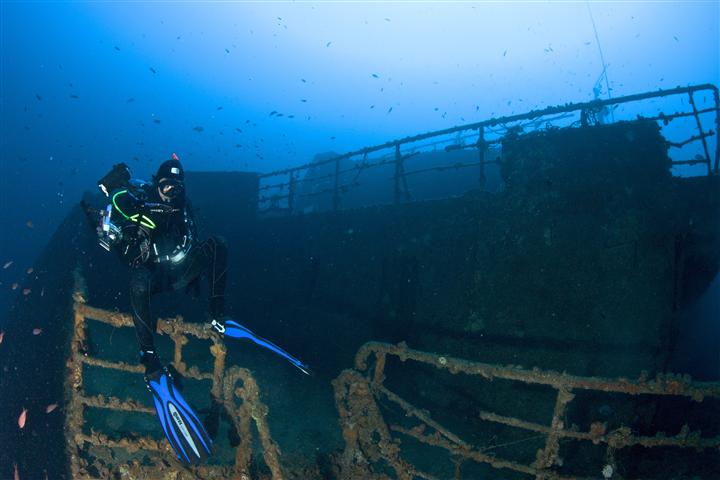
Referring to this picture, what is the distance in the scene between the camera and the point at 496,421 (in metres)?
3.50

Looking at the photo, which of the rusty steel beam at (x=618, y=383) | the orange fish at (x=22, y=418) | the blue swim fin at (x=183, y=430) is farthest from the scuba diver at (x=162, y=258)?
the orange fish at (x=22, y=418)

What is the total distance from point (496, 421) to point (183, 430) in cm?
284

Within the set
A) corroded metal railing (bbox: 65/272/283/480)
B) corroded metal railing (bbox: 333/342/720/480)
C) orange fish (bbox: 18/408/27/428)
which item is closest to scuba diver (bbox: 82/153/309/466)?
corroded metal railing (bbox: 65/272/283/480)

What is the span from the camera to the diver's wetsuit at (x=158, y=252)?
159 inches

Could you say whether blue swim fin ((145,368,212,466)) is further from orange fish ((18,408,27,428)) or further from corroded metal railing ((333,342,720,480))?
orange fish ((18,408,27,428))

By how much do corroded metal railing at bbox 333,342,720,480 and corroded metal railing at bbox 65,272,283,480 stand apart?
0.82m

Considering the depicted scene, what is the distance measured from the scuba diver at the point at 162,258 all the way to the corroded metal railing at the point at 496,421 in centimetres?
128

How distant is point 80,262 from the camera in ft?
25.8

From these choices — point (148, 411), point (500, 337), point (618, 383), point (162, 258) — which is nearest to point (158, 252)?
point (162, 258)

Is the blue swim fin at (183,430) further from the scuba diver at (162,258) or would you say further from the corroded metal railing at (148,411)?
the corroded metal railing at (148,411)

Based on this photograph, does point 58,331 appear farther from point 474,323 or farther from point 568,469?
point 568,469

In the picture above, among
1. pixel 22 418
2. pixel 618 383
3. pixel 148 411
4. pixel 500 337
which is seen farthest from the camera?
pixel 22 418

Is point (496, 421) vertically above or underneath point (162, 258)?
underneath

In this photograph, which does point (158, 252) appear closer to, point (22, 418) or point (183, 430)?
point (183, 430)
